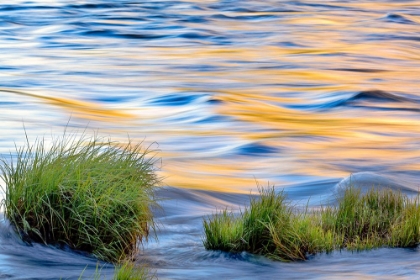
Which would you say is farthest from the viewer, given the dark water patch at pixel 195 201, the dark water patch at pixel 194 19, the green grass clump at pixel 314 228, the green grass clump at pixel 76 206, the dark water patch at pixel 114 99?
the dark water patch at pixel 194 19

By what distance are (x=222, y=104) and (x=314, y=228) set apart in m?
9.01

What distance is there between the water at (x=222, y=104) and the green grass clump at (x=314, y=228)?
0.34 feet

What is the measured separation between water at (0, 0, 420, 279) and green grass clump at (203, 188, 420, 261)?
0.10 m

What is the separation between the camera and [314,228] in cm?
530

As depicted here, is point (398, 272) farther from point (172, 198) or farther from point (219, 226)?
point (172, 198)

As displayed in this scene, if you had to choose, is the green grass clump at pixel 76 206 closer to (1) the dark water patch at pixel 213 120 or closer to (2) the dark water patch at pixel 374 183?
(2) the dark water patch at pixel 374 183

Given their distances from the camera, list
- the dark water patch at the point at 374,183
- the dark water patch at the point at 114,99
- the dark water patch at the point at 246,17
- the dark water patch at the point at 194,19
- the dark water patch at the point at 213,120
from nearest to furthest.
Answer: the dark water patch at the point at 374,183
the dark water patch at the point at 213,120
the dark water patch at the point at 114,99
the dark water patch at the point at 194,19
the dark water patch at the point at 246,17

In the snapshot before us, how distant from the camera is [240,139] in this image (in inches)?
442

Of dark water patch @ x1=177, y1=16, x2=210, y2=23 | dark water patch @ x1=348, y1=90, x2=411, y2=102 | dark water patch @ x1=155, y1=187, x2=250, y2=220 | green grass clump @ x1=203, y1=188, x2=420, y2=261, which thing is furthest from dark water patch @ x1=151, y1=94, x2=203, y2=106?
dark water patch @ x1=177, y1=16, x2=210, y2=23

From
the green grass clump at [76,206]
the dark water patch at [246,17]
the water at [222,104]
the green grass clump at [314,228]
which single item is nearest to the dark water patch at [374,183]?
the water at [222,104]

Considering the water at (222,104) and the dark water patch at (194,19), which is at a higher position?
the dark water patch at (194,19)

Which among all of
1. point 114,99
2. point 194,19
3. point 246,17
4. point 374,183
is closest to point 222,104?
point 114,99

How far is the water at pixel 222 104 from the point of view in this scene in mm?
5266

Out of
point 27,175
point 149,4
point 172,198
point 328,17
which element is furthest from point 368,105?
point 149,4
